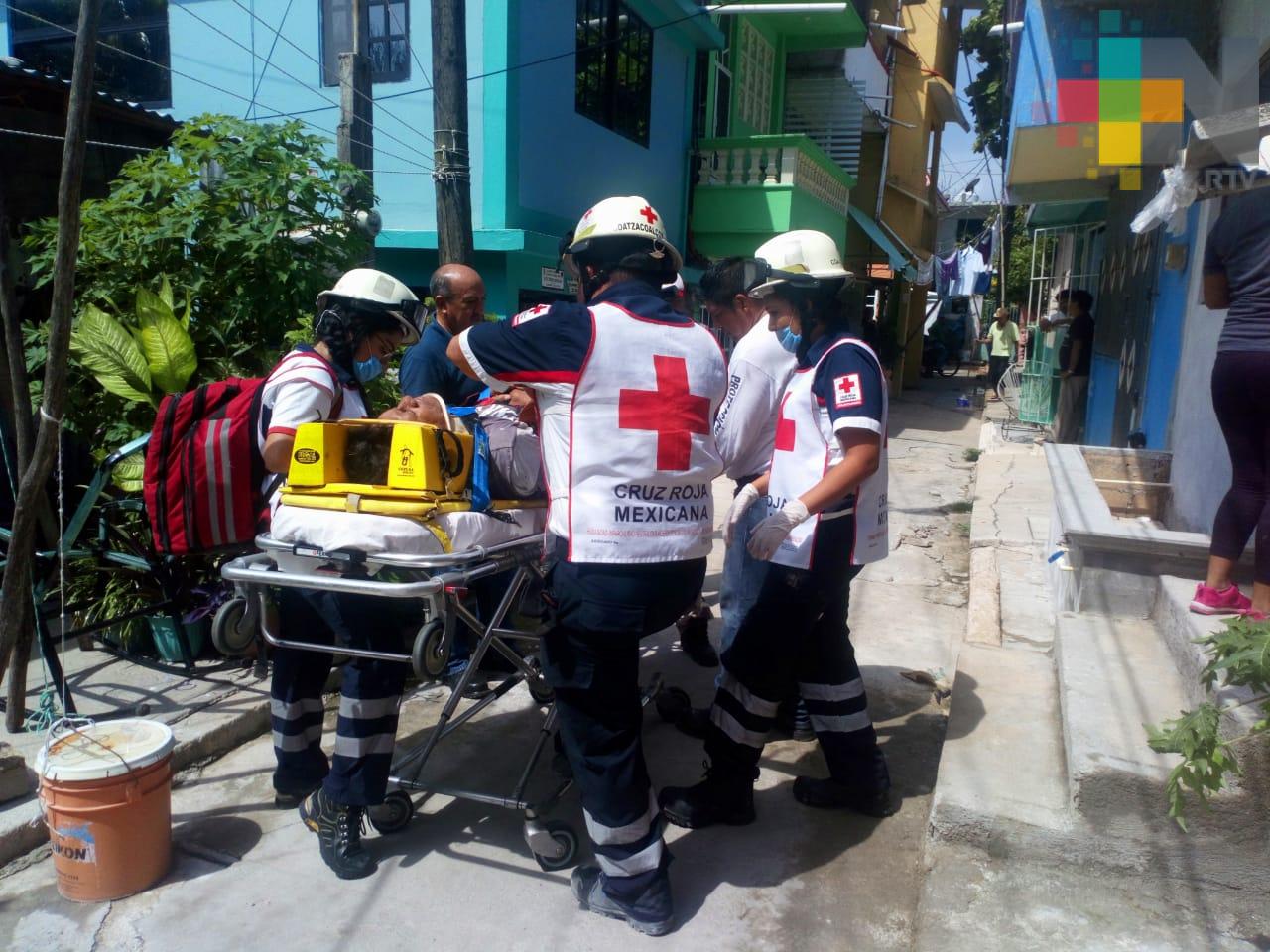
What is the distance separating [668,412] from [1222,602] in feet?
6.77

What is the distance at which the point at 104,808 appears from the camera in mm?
2699

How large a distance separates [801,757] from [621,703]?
1419mm

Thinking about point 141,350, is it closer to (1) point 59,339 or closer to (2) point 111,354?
(2) point 111,354

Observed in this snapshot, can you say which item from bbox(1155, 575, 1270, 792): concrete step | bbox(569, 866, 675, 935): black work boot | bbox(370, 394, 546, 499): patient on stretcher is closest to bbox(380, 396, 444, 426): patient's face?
bbox(370, 394, 546, 499): patient on stretcher

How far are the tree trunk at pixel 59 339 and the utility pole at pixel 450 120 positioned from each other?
2.85 metres

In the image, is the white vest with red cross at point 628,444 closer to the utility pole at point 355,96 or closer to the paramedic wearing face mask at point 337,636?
the paramedic wearing face mask at point 337,636

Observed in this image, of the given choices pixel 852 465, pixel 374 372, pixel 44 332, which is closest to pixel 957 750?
pixel 852 465

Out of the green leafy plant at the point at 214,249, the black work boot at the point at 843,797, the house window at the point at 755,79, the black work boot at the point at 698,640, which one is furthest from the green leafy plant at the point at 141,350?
the house window at the point at 755,79

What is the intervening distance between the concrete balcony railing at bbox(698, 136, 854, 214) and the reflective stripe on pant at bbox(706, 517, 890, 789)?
429 inches

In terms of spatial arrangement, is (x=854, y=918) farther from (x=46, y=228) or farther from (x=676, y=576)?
(x=46, y=228)

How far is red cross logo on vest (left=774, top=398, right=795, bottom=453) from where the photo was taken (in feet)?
10.3

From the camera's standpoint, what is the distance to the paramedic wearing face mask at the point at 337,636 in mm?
2865

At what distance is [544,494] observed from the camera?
310 centimetres

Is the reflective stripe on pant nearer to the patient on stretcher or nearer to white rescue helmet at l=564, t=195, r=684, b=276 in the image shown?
the patient on stretcher
